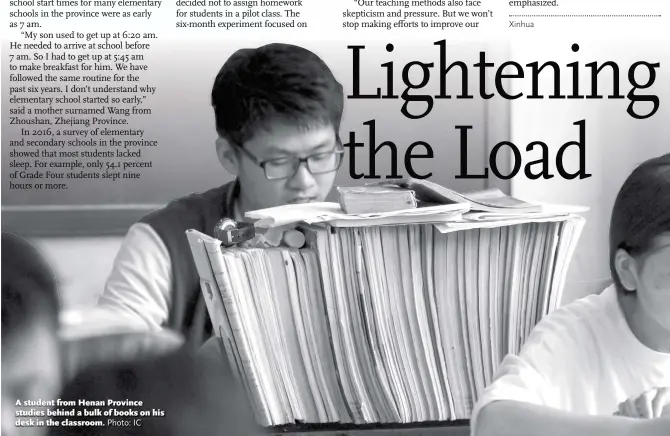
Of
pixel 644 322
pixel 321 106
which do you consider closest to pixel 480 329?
pixel 644 322

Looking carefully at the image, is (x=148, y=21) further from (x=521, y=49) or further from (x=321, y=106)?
(x=521, y=49)

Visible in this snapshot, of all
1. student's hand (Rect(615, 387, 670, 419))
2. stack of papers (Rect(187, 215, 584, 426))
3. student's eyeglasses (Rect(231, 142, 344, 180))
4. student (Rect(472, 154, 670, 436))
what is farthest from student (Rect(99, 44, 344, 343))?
student's hand (Rect(615, 387, 670, 419))

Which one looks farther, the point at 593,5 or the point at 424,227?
the point at 593,5

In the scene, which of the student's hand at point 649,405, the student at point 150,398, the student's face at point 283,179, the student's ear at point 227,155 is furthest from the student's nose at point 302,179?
the student's hand at point 649,405

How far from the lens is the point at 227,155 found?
142 centimetres

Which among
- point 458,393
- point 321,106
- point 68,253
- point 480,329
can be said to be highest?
point 321,106

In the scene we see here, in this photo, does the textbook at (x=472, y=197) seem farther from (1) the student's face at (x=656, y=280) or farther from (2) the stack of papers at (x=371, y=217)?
(1) the student's face at (x=656, y=280)

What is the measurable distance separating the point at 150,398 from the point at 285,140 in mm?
512

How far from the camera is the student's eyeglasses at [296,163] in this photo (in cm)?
138

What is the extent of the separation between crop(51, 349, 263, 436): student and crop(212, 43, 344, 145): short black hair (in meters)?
0.42

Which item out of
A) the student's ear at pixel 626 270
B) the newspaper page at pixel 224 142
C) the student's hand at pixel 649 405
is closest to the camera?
the student's hand at pixel 649 405

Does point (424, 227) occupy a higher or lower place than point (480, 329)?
higher

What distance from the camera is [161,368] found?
4.67 feet

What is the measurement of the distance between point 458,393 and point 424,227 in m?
0.28
